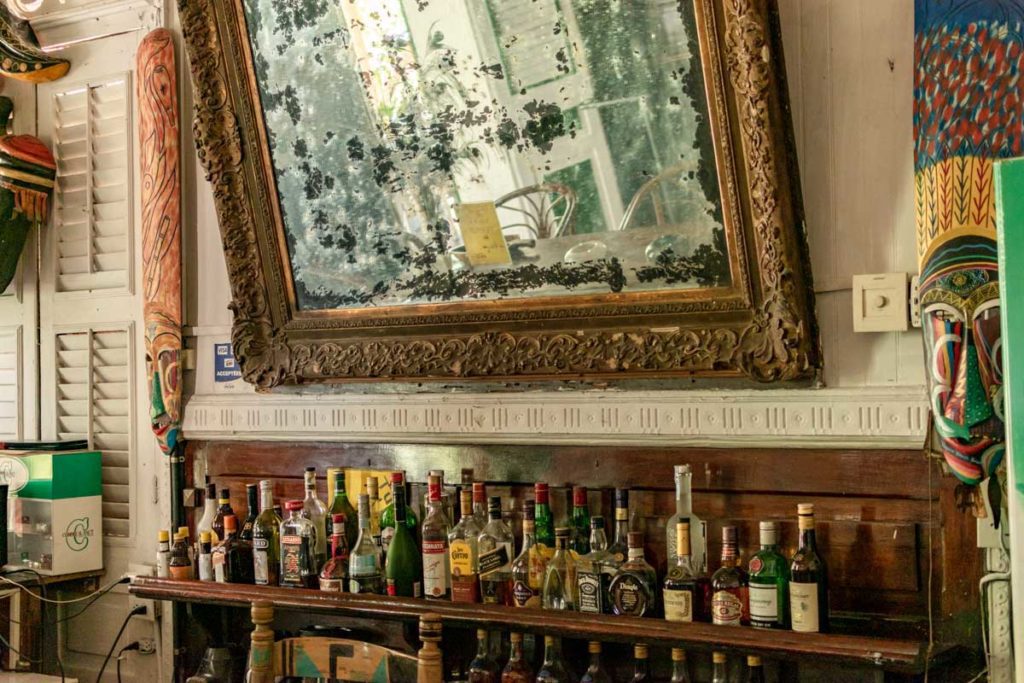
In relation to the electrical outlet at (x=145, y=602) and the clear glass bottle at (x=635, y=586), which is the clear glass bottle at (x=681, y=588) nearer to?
the clear glass bottle at (x=635, y=586)

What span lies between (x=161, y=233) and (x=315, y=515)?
3.08ft

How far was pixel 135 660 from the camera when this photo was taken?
3270mm

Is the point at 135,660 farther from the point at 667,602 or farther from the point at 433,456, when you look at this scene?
the point at 667,602

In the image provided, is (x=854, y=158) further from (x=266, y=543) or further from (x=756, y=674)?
(x=266, y=543)

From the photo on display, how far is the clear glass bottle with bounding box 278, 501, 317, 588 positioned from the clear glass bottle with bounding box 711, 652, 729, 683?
3.25ft

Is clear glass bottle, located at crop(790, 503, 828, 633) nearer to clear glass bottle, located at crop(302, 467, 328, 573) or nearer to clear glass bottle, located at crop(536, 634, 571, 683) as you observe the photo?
clear glass bottle, located at crop(536, 634, 571, 683)

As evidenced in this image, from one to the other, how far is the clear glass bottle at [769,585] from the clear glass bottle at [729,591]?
3 cm

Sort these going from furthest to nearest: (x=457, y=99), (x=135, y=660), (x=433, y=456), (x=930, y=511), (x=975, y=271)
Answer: (x=135, y=660) → (x=433, y=456) → (x=457, y=99) → (x=930, y=511) → (x=975, y=271)

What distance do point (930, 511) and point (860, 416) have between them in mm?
224

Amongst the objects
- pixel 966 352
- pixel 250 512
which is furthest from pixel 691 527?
pixel 250 512

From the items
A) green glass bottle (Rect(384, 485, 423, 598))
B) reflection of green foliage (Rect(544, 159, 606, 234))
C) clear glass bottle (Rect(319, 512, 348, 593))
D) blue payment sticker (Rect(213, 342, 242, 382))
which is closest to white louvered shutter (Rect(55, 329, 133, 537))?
blue payment sticker (Rect(213, 342, 242, 382))

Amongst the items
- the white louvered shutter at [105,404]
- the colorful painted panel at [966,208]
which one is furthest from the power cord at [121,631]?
the colorful painted panel at [966,208]

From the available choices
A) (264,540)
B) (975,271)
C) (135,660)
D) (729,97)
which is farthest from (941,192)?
(135,660)

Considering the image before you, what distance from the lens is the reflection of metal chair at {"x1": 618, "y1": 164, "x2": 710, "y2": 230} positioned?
2359mm
